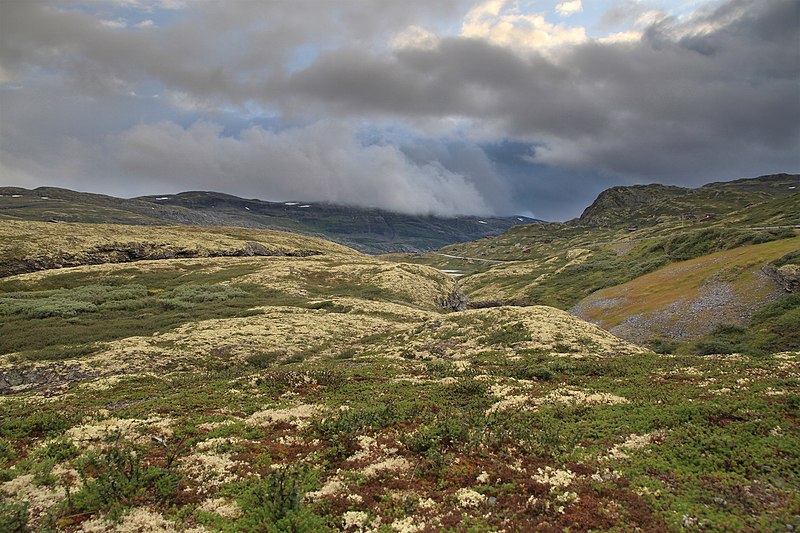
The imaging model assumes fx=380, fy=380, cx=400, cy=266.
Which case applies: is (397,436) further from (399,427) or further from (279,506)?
(279,506)

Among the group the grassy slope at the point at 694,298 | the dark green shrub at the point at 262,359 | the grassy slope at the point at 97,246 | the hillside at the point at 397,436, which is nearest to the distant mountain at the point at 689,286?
the grassy slope at the point at 694,298

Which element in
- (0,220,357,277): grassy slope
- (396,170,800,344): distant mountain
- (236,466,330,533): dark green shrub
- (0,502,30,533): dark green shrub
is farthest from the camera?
(0,220,357,277): grassy slope

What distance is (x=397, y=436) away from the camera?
19.0 metres

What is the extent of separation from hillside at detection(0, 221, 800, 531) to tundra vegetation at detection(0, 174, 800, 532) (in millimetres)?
110

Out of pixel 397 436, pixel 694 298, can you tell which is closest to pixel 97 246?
pixel 397 436

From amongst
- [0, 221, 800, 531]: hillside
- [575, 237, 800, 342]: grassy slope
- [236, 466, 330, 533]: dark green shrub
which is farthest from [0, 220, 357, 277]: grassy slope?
[575, 237, 800, 342]: grassy slope

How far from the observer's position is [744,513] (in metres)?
12.1

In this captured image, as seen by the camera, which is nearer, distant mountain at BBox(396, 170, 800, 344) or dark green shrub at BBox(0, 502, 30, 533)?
dark green shrub at BBox(0, 502, 30, 533)

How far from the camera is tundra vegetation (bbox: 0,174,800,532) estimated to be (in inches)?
506

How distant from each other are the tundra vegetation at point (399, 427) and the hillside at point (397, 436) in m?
0.11

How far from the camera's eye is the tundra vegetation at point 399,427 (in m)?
12.9

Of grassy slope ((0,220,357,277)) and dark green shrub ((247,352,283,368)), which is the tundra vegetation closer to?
dark green shrub ((247,352,283,368))

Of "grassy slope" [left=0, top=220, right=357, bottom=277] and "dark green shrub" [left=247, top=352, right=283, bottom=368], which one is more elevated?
"grassy slope" [left=0, top=220, right=357, bottom=277]

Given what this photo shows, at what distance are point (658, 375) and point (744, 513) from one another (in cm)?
1694
